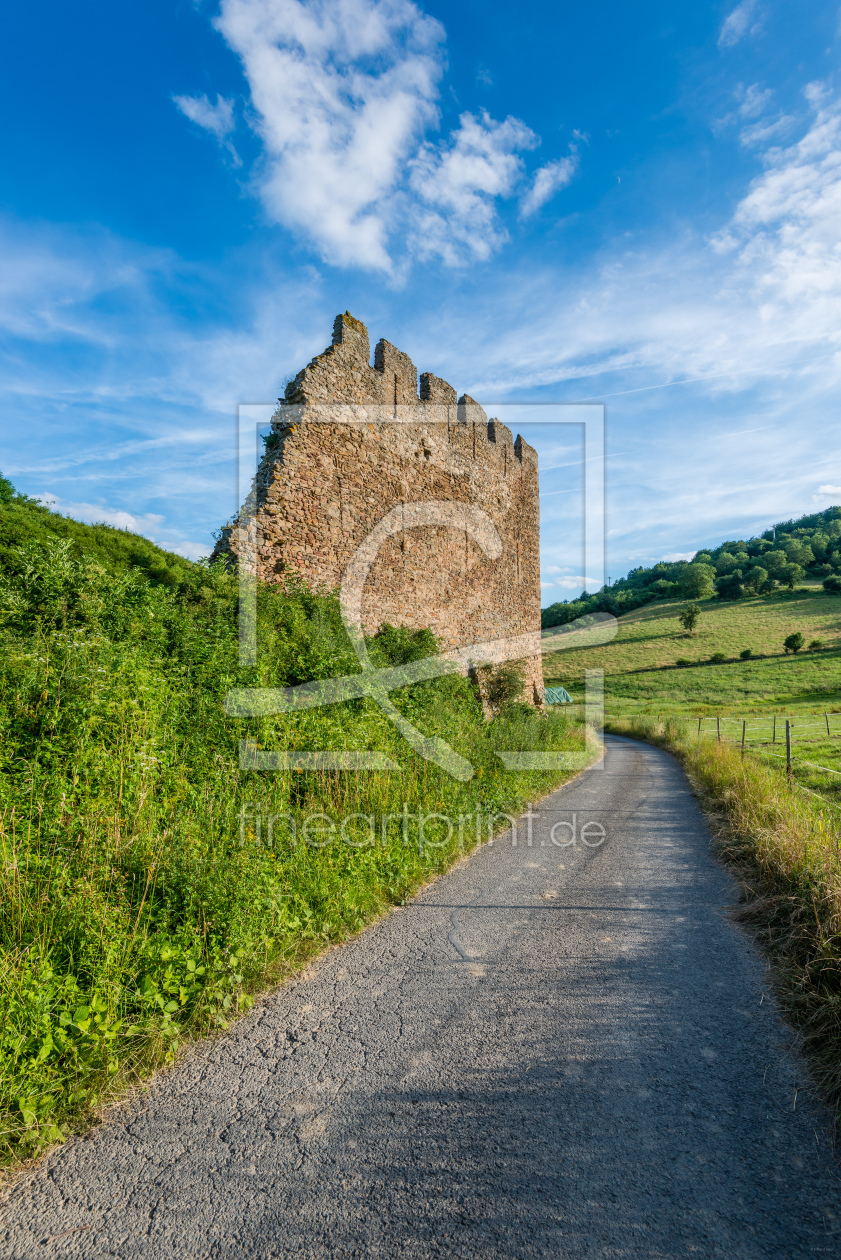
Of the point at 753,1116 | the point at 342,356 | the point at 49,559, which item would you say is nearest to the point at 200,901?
the point at 753,1116

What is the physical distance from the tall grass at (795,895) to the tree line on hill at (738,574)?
60334 mm

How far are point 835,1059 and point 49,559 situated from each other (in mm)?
7501

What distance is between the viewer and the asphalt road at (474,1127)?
1990mm

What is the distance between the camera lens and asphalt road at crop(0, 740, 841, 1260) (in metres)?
1.99

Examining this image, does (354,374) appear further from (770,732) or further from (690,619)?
(690,619)

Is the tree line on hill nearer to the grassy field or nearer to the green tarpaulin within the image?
the grassy field

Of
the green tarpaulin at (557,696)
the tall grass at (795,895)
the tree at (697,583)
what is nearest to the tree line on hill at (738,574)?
the tree at (697,583)

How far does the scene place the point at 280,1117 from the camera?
2529mm

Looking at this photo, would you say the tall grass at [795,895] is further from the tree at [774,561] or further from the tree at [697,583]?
the tree at [774,561]

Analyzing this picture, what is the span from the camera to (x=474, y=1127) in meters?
2.43

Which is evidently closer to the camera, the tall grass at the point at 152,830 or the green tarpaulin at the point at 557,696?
the tall grass at the point at 152,830

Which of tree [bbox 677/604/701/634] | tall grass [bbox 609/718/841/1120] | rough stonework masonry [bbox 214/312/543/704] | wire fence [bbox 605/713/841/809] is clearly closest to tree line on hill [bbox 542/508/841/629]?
tree [bbox 677/604/701/634]

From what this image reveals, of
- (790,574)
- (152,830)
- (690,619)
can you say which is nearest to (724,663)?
(690,619)

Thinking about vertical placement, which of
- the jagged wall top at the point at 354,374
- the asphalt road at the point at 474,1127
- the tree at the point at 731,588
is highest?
the tree at the point at 731,588
